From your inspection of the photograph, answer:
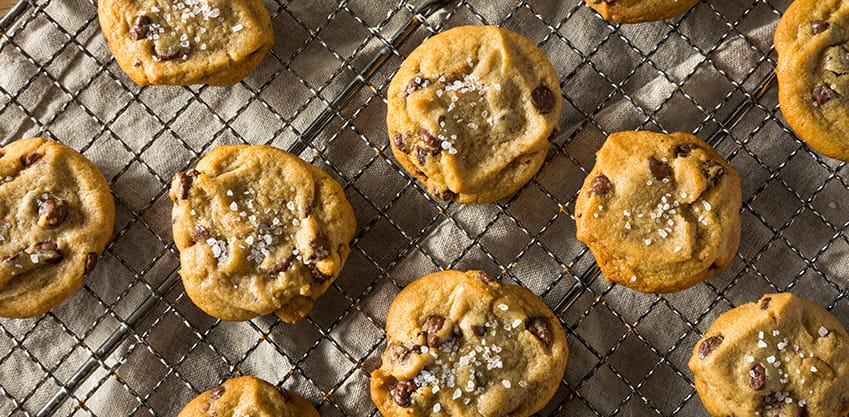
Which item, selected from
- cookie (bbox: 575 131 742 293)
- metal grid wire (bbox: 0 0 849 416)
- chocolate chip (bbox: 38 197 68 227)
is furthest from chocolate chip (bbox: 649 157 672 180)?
chocolate chip (bbox: 38 197 68 227)

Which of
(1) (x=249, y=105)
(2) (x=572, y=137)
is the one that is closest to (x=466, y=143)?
(2) (x=572, y=137)

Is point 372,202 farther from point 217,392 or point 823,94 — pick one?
point 823,94

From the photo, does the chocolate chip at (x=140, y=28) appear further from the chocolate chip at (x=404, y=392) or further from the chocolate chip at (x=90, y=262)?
the chocolate chip at (x=404, y=392)

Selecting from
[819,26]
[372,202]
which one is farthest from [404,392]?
[819,26]

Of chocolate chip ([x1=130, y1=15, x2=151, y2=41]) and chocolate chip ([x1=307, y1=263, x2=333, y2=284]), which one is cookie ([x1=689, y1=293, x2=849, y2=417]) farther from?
chocolate chip ([x1=130, y1=15, x2=151, y2=41])

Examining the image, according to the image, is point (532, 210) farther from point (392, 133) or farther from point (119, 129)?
point (119, 129)

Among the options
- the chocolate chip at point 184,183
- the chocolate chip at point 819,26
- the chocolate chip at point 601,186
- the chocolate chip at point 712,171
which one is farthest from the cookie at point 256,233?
the chocolate chip at point 819,26
